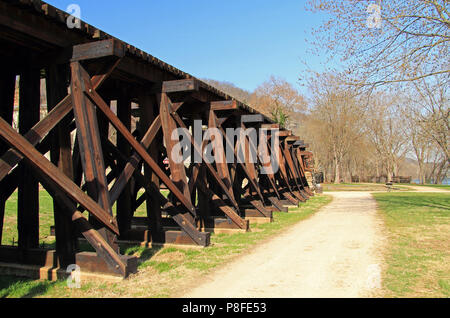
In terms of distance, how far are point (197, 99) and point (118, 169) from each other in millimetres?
2154

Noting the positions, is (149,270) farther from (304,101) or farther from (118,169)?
(304,101)

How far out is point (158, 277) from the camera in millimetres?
4590

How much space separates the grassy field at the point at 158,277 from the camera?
4008 mm

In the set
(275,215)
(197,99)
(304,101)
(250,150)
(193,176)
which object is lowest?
(275,215)

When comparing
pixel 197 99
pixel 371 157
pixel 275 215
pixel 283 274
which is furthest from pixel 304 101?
pixel 283 274

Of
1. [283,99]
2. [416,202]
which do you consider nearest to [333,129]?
[283,99]

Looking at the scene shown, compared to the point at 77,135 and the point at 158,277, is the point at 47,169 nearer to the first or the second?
the point at 77,135

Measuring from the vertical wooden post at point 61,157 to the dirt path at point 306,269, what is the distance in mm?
1831

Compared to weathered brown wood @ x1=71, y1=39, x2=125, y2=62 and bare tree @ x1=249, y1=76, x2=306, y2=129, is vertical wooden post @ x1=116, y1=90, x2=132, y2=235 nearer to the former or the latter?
weathered brown wood @ x1=71, y1=39, x2=125, y2=62

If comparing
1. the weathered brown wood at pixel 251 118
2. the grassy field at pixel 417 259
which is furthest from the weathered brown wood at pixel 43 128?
the weathered brown wood at pixel 251 118

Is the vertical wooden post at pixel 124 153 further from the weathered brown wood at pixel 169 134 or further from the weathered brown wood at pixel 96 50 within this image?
the weathered brown wood at pixel 96 50

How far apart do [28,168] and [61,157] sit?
0.46 metres

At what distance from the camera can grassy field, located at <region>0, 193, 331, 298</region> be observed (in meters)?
4.01

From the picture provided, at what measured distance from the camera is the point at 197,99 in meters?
7.61
